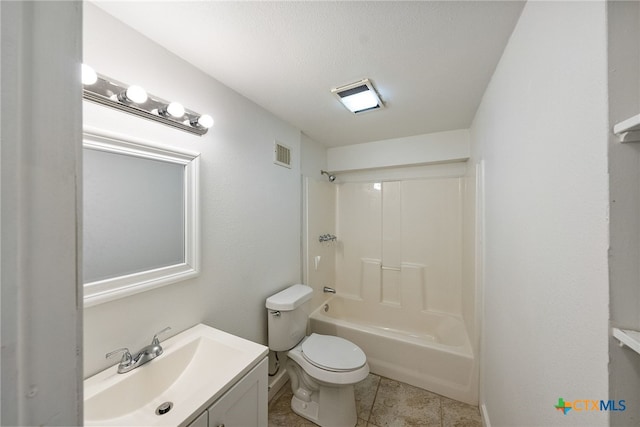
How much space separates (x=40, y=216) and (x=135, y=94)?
0.94 m

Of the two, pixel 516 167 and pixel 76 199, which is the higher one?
pixel 516 167

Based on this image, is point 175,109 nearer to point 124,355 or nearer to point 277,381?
point 124,355

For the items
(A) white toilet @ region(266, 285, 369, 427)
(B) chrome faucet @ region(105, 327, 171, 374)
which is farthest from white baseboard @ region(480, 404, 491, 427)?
(B) chrome faucet @ region(105, 327, 171, 374)

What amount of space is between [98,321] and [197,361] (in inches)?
18.3

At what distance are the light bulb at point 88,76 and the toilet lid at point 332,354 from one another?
183cm

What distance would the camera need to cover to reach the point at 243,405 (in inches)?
39.1

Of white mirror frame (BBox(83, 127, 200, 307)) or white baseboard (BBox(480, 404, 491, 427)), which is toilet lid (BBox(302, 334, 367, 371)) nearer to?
white baseboard (BBox(480, 404, 491, 427))

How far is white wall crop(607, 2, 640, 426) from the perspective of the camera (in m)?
0.49

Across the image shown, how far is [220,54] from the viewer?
1.17 m

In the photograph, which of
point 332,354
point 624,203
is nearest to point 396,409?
point 332,354

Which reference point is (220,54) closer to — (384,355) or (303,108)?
(303,108)

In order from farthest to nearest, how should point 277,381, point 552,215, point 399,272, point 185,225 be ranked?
point 399,272
point 277,381
point 185,225
point 552,215

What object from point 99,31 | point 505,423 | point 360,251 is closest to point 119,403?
point 99,31

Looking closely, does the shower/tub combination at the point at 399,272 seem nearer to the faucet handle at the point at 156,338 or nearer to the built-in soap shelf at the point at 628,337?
the faucet handle at the point at 156,338
